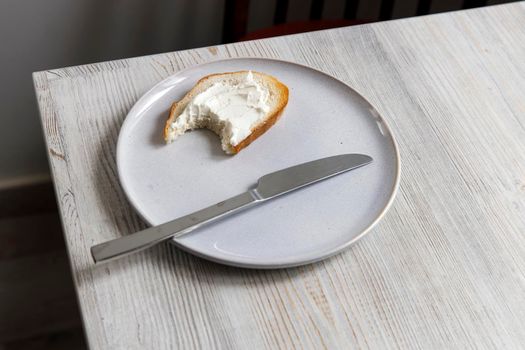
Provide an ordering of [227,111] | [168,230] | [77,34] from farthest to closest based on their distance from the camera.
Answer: [77,34] → [227,111] → [168,230]

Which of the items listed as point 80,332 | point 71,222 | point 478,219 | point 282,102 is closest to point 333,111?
point 282,102

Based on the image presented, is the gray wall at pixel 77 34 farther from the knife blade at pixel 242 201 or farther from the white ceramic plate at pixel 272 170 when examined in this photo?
the knife blade at pixel 242 201

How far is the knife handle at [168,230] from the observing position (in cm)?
62

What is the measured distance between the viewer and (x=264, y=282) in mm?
653

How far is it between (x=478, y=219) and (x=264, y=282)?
9.8 inches

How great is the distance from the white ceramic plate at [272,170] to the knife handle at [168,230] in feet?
0.04

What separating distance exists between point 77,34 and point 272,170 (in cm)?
91

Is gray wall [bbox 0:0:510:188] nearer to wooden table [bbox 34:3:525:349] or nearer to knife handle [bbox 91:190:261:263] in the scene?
wooden table [bbox 34:3:525:349]

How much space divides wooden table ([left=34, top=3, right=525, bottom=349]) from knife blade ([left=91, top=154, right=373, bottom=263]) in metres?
0.03

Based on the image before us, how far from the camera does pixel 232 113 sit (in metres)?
0.75

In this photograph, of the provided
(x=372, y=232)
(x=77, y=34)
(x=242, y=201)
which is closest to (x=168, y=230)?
(x=242, y=201)

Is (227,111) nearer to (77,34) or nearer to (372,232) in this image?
(372,232)

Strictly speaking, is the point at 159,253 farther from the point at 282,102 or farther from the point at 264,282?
the point at 282,102

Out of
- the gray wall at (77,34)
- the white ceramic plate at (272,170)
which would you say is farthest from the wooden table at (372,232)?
the gray wall at (77,34)
